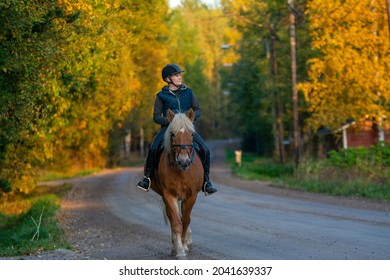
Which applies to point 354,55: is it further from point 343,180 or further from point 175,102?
point 175,102

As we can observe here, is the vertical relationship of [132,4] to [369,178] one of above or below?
above

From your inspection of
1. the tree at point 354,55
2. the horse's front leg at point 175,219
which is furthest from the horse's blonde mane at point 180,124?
the tree at point 354,55

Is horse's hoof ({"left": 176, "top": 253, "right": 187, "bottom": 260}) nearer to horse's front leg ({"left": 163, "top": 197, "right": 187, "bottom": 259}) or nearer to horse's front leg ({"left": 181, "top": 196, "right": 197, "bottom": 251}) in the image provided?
horse's front leg ({"left": 163, "top": 197, "right": 187, "bottom": 259})

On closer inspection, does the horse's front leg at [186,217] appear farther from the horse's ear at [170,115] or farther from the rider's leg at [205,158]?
the horse's ear at [170,115]

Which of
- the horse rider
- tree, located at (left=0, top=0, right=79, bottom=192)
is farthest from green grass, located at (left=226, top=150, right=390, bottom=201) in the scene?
the horse rider

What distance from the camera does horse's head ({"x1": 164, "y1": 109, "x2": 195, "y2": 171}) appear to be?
11.2 m

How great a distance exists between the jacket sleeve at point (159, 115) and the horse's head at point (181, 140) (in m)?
0.40

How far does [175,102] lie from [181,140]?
1.22 meters

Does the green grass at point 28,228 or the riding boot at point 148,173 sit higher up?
the riding boot at point 148,173

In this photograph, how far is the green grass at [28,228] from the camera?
1360 cm
